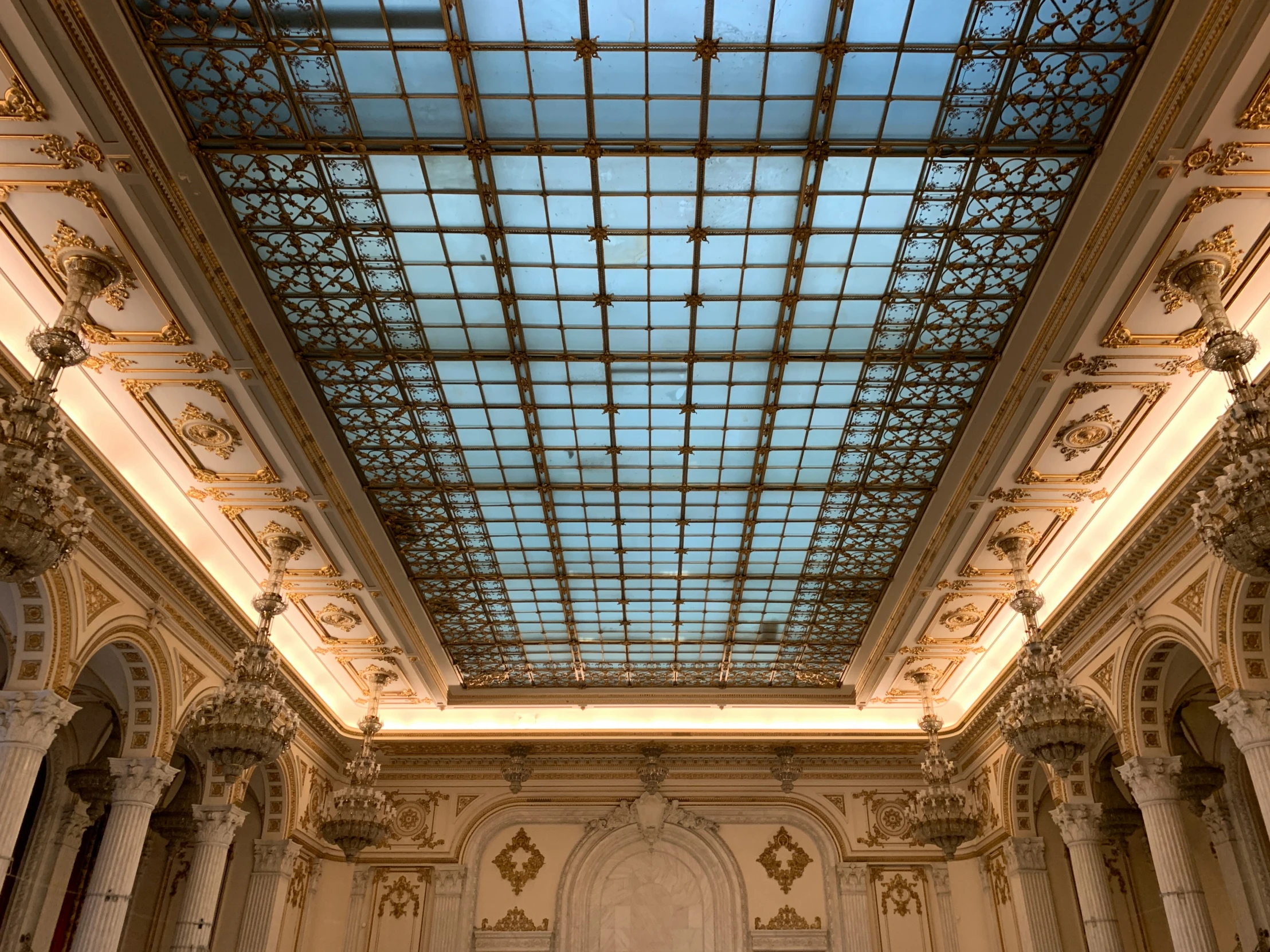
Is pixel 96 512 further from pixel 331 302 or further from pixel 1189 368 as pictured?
pixel 1189 368

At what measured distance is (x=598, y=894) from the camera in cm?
1870

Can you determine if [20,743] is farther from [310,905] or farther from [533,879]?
[533,879]

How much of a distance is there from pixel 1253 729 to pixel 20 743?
1179cm

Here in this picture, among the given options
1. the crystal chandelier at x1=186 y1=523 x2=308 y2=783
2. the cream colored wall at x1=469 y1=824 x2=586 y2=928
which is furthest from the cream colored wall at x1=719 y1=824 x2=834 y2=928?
the crystal chandelier at x1=186 y1=523 x2=308 y2=783

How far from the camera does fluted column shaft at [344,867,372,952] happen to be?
707 inches

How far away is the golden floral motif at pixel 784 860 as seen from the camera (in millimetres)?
18703

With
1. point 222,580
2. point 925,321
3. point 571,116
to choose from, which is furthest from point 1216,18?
point 222,580

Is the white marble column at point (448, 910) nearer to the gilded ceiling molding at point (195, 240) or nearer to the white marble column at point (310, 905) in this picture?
the white marble column at point (310, 905)

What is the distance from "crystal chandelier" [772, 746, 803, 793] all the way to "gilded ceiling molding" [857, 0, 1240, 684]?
279 inches

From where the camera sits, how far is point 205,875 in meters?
14.2

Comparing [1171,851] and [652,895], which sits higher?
[652,895]

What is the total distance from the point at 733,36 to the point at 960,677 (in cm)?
1373

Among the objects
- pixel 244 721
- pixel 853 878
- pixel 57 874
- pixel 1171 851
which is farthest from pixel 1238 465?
pixel 57 874

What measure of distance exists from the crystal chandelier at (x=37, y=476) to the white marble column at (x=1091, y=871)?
1287cm
